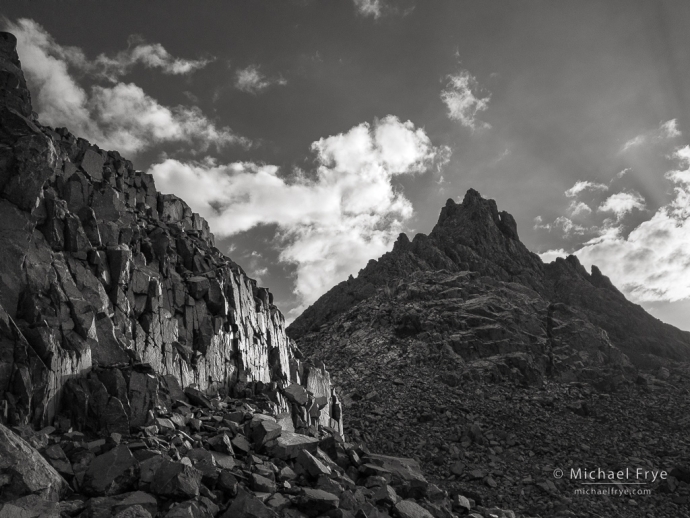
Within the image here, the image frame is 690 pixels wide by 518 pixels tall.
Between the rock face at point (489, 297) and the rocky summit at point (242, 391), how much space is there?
788mm

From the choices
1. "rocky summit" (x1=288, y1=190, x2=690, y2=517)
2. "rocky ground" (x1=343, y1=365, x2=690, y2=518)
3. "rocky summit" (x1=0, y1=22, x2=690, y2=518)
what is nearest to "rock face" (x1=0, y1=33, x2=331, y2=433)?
"rocky summit" (x1=0, y1=22, x2=690, y2=518)

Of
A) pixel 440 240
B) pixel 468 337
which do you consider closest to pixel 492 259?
pixel 440 240

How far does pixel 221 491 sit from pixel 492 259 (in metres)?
99.0

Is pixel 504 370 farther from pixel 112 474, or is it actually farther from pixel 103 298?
pixel 112 474

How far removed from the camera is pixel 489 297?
82.9 meters

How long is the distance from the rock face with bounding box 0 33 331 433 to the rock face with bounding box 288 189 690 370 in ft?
147

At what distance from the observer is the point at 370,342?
76.5 metres

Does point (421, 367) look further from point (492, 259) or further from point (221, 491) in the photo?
point (221, 491)

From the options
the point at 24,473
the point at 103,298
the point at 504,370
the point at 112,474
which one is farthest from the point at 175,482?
the point at 504,370

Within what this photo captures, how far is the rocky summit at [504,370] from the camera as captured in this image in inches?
1626

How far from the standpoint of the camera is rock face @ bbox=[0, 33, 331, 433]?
53.2ft

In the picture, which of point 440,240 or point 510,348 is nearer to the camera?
point 510,348

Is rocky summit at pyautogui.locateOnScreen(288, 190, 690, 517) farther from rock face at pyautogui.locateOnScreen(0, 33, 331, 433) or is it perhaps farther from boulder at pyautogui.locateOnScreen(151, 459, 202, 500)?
boulder at pyautogui.locateOnScreen(151, 459, 202, 500)

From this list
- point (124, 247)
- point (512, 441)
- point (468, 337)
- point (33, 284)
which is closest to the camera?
point (33, 284)
